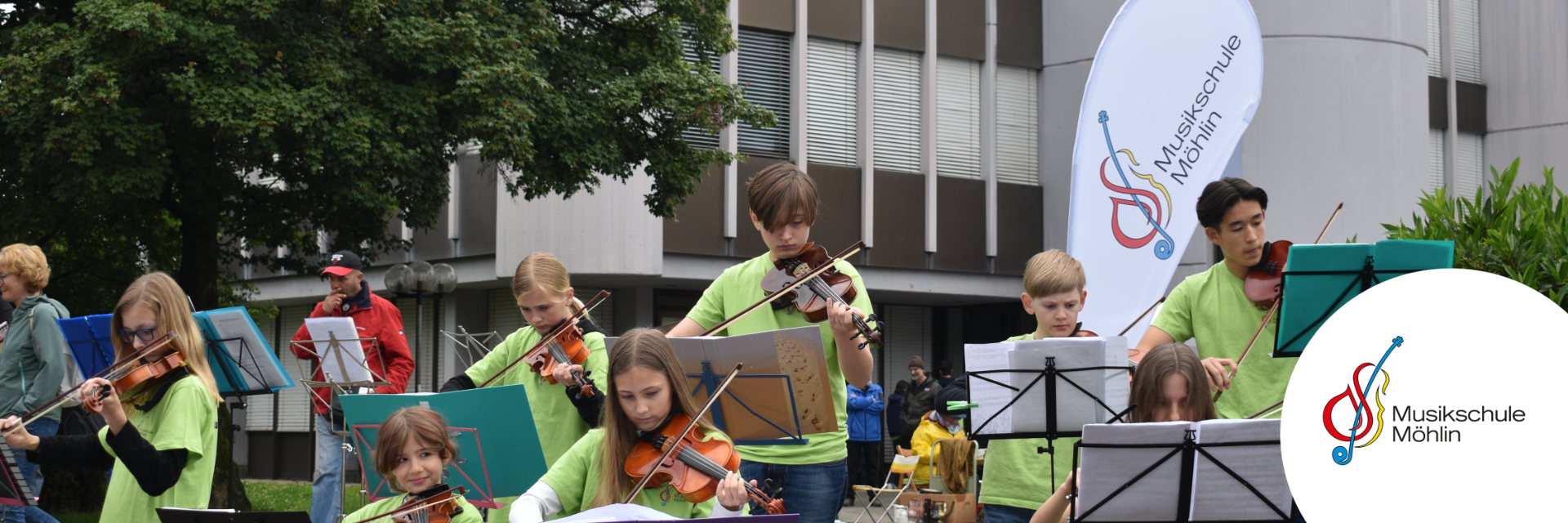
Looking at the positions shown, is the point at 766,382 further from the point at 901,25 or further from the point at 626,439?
the point at 901,25

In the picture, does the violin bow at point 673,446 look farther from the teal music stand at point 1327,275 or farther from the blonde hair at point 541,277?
the teal music stand at point 1327,275

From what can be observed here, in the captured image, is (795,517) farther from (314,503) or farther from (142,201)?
(142,201)

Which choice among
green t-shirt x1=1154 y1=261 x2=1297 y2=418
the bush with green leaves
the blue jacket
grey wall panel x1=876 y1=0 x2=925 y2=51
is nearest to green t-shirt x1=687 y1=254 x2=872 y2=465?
green t-shirt x1=1154 y1=261 x2=1297 y2=418

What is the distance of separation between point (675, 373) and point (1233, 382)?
1896 millimetres

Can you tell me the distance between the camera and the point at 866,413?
14344 millimetres

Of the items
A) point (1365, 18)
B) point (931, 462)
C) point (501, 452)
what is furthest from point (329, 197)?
point (1365, 18)

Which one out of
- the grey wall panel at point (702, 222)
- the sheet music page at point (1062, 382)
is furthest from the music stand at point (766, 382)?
the grey wall panel at point (702, 222)

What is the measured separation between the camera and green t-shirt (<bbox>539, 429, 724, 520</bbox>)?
3.55m

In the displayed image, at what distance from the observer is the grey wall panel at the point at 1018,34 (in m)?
18.7

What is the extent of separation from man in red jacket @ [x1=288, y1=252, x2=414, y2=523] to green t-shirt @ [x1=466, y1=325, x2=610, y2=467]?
98.4 inches

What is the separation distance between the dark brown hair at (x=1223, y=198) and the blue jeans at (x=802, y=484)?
1.48 metres

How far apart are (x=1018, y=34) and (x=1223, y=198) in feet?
49.5

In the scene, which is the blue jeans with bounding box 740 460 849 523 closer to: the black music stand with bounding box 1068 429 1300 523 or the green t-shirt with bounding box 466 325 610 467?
the green t-shirt with bounding box 466 325 610 467

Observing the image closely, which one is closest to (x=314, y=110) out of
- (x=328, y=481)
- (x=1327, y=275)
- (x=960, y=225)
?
(x=328, y=481)
